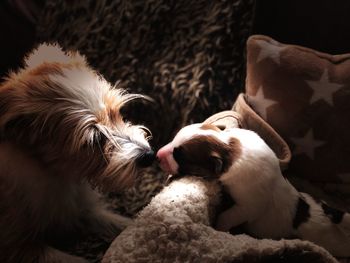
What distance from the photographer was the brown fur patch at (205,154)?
1.30 meters

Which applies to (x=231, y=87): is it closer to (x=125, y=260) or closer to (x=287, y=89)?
(x=287, y=89)

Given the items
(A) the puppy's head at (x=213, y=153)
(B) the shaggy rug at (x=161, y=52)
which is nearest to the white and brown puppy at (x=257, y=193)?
(A) the puppy's head at (x=213, y=153)

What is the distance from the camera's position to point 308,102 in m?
1.49

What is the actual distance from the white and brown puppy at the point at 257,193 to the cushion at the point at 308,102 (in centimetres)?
22

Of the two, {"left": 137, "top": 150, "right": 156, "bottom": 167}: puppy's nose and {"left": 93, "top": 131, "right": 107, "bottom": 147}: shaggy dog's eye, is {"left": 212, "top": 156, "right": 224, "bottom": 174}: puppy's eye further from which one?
{"left": 93, "top": 131, "right": 107, "bottom": 147}: shaggy dog's eye

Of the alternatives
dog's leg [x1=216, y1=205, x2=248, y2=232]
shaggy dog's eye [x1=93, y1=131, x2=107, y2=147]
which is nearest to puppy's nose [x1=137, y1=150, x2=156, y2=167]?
shaggy dog's eye [x1=93, y1=131, x2=107, y2=147]

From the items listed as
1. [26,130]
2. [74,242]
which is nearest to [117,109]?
[26,130]

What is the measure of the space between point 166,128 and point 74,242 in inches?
22.0

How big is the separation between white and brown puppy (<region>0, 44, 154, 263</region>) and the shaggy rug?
355 millimetres

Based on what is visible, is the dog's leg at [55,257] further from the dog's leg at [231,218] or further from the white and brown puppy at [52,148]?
the dog's leg at [231,218]

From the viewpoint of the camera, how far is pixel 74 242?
4.90 feet

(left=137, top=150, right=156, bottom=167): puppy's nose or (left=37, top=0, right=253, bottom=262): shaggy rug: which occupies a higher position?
(left=37, top=0, right=253, bottom=262): shaggy rug

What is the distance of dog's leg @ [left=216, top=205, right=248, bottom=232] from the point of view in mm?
1294

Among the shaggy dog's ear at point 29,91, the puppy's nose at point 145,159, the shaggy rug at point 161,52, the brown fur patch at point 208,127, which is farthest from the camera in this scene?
the shaggy rug at point 161,52
